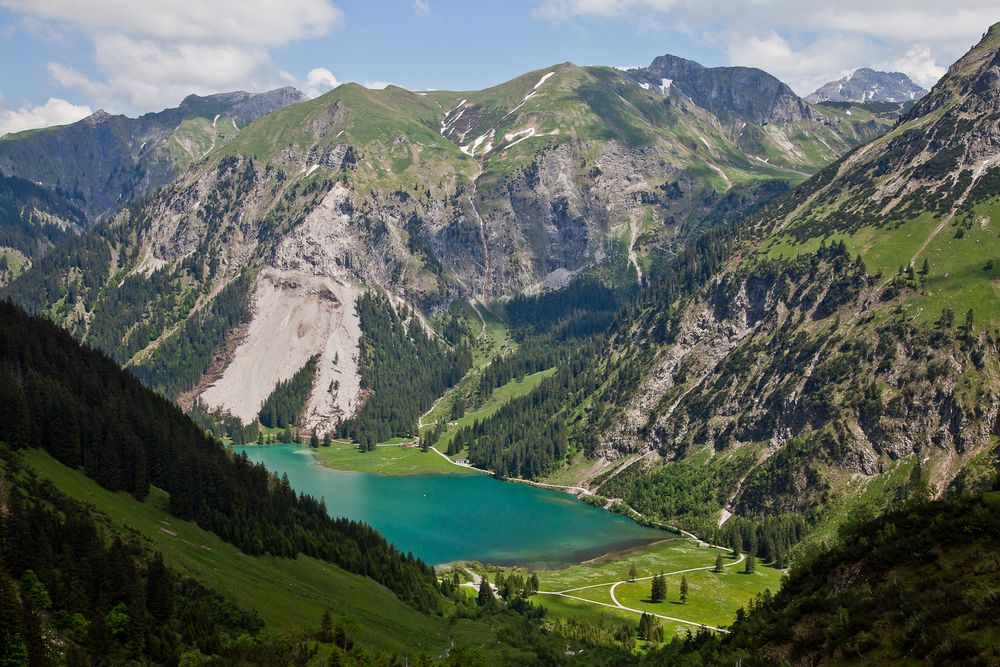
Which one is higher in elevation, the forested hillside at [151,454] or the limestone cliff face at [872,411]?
the limestone cliff face at [872,411]

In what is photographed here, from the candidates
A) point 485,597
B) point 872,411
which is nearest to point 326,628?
point 485,597

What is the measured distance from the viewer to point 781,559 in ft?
522

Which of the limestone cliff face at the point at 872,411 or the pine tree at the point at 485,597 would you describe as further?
the limestone cliff face at the point at 872,411

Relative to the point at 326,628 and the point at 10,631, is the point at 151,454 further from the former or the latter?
the point at 10,631

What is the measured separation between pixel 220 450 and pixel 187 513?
26618mm

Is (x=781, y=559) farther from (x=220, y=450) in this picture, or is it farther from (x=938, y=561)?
(x=938, y=561)

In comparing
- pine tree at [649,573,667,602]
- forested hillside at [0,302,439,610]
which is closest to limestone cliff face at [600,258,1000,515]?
pine tree at [649,573,667,602]

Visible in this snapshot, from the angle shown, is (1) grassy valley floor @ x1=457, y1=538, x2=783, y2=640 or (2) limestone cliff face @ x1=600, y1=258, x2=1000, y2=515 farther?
(2) limestone cliff face @ x1=600, y1=258, x2=1000, y2=515

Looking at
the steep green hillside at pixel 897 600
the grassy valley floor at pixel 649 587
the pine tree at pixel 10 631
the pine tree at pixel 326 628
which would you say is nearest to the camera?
the steep green hillside at pixel 897 600

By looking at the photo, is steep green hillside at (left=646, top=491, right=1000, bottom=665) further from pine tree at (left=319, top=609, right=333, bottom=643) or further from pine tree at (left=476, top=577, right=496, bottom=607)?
pine tree at (left=476, top=577, right=496, bottom=607)

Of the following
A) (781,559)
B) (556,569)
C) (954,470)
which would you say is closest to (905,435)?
(954,470)

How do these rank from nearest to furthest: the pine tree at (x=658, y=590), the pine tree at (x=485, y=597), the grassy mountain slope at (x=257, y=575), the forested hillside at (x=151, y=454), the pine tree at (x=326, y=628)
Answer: the pine tree at (x=326, y=628) → the grassy mountain slope at (x=257, y=575) → the forested hillside at (x=151, y=454) → the pine tree at (x=485, y=597) → the pine tree at (x=658, y=590)

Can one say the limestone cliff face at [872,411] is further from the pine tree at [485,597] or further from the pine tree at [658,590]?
the pine tree at [485,597]

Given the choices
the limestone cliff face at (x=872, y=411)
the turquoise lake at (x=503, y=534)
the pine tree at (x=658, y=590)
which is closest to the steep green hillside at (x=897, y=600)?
the pine tree at (x=658, y=590)
